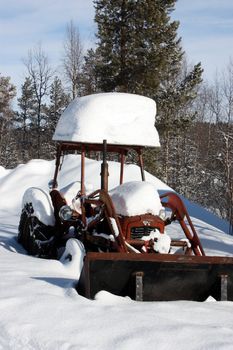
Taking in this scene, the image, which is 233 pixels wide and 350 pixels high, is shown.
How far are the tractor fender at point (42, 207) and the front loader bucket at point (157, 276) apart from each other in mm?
2631

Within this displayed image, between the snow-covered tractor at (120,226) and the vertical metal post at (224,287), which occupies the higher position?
the snow-covered tractor at (120,226)

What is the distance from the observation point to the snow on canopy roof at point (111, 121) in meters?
6.22

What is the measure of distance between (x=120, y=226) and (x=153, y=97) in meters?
19.1

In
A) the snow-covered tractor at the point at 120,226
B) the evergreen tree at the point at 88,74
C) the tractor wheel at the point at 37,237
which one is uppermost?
the evergreen tree at the point at 88,74

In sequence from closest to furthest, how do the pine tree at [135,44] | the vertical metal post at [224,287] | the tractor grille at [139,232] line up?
the vertical metal post at [224,287] < the tractor grille at [139,232] < the pine tree at [135,44]

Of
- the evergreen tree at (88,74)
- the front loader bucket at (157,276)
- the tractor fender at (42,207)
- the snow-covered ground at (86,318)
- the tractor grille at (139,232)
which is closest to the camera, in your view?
the snow-covered ground at (86,318)

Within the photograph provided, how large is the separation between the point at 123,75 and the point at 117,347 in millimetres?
20535

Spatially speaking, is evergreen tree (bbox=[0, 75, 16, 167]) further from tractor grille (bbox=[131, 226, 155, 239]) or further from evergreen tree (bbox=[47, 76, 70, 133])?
tractor grille (bbox=[131, 226, 155, 239])

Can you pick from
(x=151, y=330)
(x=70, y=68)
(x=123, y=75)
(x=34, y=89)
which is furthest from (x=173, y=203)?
(x=34, y=89)

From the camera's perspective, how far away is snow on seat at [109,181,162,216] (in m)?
→ 5.77

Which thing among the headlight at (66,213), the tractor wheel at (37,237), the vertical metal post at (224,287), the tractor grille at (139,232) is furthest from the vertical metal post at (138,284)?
the tractor wheel at (37,237)

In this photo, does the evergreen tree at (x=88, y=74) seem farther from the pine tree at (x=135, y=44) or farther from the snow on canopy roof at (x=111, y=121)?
the snow on canopy roof at (x=111, y=121)

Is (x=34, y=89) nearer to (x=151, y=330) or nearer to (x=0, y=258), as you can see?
(x=0, y=258)

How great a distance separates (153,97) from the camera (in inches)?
948
